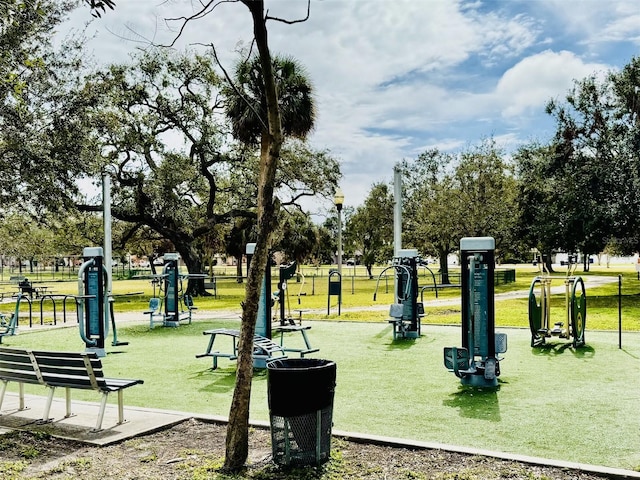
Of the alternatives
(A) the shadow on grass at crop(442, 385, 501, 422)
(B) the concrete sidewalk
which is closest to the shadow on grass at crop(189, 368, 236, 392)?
(B) the concrete sidewalk

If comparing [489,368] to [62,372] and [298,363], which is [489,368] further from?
[62,372]

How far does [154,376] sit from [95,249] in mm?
→ 3054

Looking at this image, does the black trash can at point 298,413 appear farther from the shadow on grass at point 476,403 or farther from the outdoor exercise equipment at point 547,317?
the outdoor exercise equipment at point 547,317

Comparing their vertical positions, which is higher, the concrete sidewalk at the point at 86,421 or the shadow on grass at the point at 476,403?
the concrete sidewalk at the point at 86,421

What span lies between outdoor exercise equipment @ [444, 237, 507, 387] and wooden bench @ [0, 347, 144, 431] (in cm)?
392

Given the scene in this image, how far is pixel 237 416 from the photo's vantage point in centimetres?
460

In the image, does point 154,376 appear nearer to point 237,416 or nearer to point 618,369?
point 237,416

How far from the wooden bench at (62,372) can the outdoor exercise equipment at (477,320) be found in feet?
12.9

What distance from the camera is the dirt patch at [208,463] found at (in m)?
4.49

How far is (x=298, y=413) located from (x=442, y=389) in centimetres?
362

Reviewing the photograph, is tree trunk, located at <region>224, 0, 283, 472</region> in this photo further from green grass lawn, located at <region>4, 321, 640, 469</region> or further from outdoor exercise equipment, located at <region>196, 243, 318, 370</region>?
outdoor exercise equipment, located at <region>196, 243, 318, 370</region>

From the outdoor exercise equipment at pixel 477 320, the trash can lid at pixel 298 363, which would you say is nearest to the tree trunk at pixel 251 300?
the trash can lid at pixel 298 363

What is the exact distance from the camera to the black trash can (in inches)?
183

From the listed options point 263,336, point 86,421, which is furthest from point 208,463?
point 263,336
